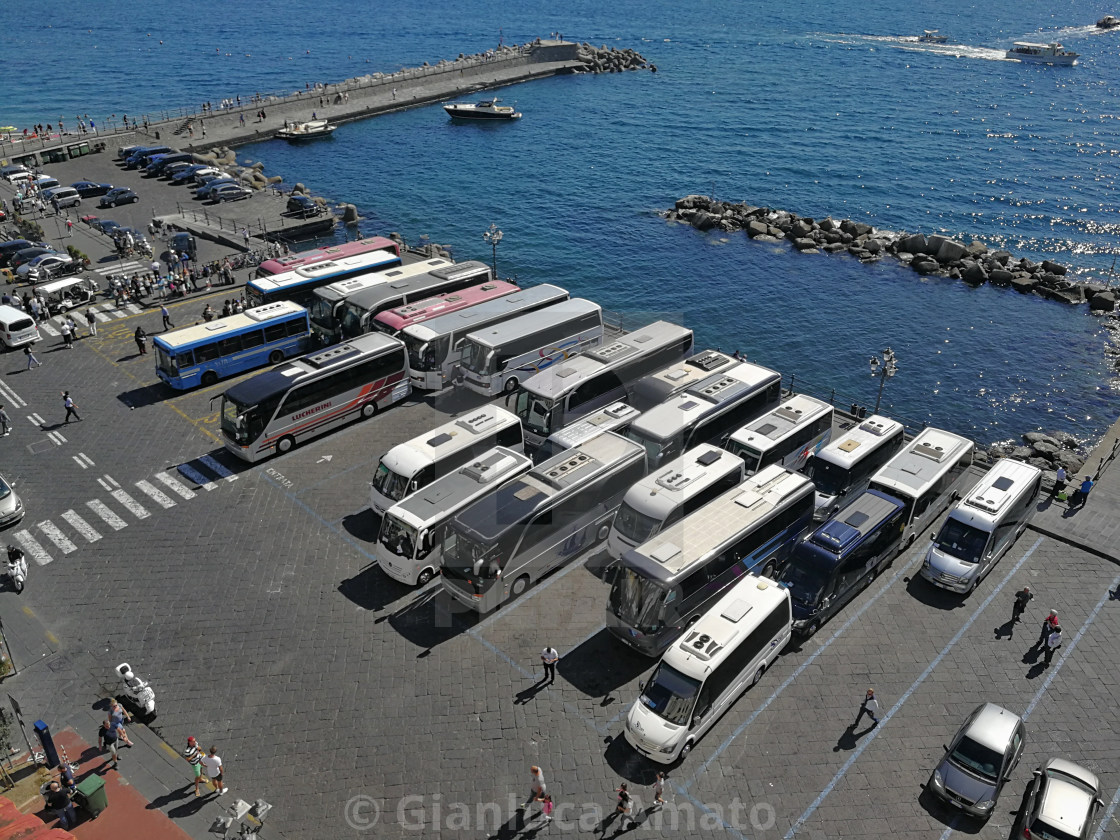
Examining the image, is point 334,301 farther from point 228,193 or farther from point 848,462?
point 228,193

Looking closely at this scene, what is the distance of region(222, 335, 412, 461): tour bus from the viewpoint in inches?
1312

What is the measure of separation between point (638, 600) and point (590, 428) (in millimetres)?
9289

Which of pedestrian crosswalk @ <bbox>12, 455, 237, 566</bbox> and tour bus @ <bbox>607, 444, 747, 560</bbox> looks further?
pedestrian crosswalk @ <bbox>12, 455, 237, 566</bbox>

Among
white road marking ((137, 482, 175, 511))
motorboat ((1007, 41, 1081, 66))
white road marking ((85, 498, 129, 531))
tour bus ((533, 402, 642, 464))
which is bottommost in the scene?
white road marking ((85, 498, 129, 531))

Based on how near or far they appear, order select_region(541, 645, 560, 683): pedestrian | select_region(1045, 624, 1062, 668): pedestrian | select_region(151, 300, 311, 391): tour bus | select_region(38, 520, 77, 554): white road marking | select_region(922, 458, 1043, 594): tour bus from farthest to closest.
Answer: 1. select_region(151, 300, 311, 391): tour bus
2. select_region(38, 520, 77, 554): white road marking
3. select_region(922, 458, 1043, 594): tour bus
4. select_region(1045, 624, 1062, 668): pedestrian
5. select_region(541, 645, 560, 683): pedestrian

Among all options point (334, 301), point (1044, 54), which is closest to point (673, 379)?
point (334, 301)

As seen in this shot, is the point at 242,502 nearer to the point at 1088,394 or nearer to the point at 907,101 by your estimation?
the point at 1088,394

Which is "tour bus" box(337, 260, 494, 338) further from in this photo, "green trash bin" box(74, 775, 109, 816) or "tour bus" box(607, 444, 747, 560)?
"green trash bin" box(74, 775, 109, 816)

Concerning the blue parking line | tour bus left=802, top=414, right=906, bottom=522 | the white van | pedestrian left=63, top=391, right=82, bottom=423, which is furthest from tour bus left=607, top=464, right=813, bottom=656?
the white van

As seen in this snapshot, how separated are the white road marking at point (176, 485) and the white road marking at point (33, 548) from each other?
16.2 feet

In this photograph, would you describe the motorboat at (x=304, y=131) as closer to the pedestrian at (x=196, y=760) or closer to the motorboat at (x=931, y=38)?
the pedestrian at (x=196, y=760)

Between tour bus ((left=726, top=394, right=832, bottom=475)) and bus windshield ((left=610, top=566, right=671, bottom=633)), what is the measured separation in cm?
889

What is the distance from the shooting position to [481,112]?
112 metres

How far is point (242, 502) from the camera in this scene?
3170 cm
